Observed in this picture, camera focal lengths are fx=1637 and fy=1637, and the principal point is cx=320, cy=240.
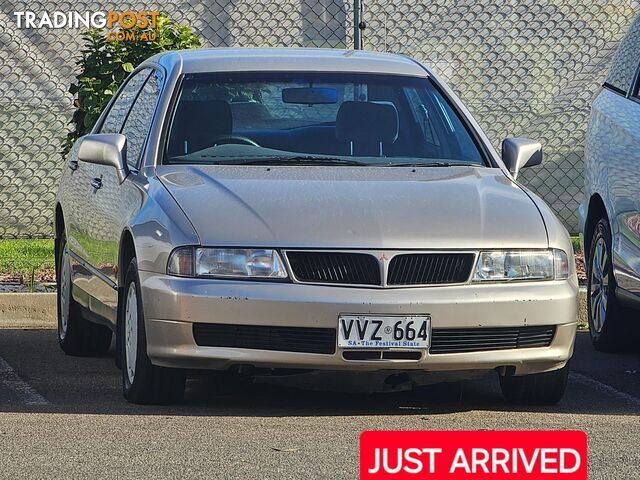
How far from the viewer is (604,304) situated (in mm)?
8906

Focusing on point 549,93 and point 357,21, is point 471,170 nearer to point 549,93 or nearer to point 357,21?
point 357,21

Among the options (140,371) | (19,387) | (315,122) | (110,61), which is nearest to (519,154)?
(315,122)

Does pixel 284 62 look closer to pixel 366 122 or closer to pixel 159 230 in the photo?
pixel 366 122

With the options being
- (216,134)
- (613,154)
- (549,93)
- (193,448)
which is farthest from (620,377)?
(549,93)

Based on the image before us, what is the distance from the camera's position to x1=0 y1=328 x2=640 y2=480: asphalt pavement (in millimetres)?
5441

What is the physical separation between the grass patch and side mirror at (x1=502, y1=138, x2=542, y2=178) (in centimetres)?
379

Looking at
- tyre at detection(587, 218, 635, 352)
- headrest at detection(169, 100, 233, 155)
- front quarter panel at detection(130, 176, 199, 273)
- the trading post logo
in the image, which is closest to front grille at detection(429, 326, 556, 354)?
front quarter panel at detection(130, 176, 199, 273)

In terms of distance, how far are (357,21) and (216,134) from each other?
193 inches

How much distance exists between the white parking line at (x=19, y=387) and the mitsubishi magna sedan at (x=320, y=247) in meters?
0.39

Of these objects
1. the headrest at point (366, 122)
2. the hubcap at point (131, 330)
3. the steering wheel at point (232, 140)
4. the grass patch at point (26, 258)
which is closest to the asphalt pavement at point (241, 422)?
the hubcap at point (131, 330)

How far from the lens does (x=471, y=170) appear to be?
24.0 feet

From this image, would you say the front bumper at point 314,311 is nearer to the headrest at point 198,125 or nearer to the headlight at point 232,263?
the headlight at point 232,263

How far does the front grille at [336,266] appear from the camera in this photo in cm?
627

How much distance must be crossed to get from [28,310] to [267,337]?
4033 millimetres
